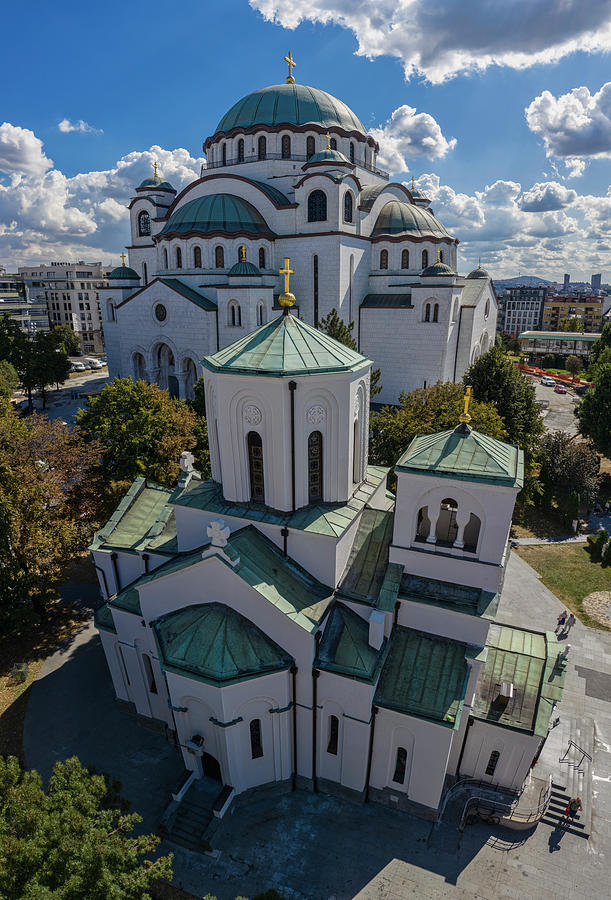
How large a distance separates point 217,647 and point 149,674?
4275 mm

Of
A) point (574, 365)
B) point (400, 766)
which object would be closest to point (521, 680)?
point (400, 766)

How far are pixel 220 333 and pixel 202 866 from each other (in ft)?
94.1

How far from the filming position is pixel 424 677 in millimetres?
11234

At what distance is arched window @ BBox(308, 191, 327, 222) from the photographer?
1307 inches

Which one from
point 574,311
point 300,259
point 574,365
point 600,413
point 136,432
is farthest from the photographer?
point 574,311

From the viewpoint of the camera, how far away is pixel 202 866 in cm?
1059

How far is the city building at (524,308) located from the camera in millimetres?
111188

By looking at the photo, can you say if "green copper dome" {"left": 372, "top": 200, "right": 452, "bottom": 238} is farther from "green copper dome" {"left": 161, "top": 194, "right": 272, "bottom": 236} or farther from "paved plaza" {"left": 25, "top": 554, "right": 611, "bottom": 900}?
"paved plaza" {"left": 25, "top": 554, "right": 611, "bottom": 900}

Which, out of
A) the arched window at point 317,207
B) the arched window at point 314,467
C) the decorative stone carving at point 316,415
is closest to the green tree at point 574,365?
the arched window at point 317,207

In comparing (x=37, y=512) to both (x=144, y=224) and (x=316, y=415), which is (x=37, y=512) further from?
(x=144, y=224)

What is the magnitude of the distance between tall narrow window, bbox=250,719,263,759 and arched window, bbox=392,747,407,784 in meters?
3.31

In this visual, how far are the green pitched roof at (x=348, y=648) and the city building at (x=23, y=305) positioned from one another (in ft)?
250

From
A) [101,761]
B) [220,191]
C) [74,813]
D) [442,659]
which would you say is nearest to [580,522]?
[442,659]

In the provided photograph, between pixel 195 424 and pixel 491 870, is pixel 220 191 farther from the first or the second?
pixel 491 870
